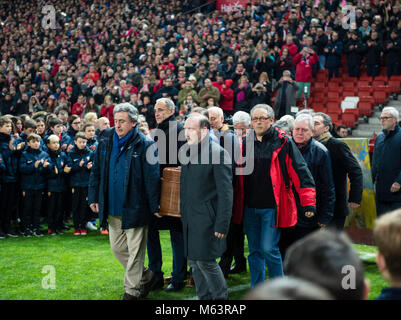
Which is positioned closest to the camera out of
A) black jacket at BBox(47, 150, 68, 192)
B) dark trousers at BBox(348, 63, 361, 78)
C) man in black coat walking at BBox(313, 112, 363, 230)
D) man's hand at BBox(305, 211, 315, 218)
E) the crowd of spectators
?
man's hand at BBox(305, 211, 315, 218)

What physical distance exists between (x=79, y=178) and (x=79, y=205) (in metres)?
0.48

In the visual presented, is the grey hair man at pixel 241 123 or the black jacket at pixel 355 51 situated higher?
the black jacket at pixel 355 51

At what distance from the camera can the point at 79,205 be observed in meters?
8.48

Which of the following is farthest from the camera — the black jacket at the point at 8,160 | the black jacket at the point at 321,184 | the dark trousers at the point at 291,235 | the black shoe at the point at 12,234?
the black shoe at the point at 12,234

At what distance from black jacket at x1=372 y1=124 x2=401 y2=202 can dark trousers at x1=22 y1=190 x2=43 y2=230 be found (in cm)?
554

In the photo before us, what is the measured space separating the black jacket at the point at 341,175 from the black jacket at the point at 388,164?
114 cm

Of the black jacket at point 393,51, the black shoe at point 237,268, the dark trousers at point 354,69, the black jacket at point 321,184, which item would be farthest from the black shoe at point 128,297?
the dark trousers at point 354,69

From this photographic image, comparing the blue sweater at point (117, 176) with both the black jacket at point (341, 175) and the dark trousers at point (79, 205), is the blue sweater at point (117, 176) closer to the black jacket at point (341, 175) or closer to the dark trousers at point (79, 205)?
the black jacket at point (341, 175)

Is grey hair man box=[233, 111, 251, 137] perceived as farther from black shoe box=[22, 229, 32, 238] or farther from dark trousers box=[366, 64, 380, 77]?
dark trousers box=[366, 64, 380, 77]

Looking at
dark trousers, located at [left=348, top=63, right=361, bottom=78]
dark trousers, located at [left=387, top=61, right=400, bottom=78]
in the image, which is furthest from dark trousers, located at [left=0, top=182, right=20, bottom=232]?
dark trousers, located at [left=387, top=61, right=400, bottom=78]

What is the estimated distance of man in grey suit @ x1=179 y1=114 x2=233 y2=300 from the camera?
406 cm

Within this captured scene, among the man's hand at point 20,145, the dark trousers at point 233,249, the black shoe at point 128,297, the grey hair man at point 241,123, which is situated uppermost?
the grey hair man at point 241,123

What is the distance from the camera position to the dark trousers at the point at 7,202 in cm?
801
